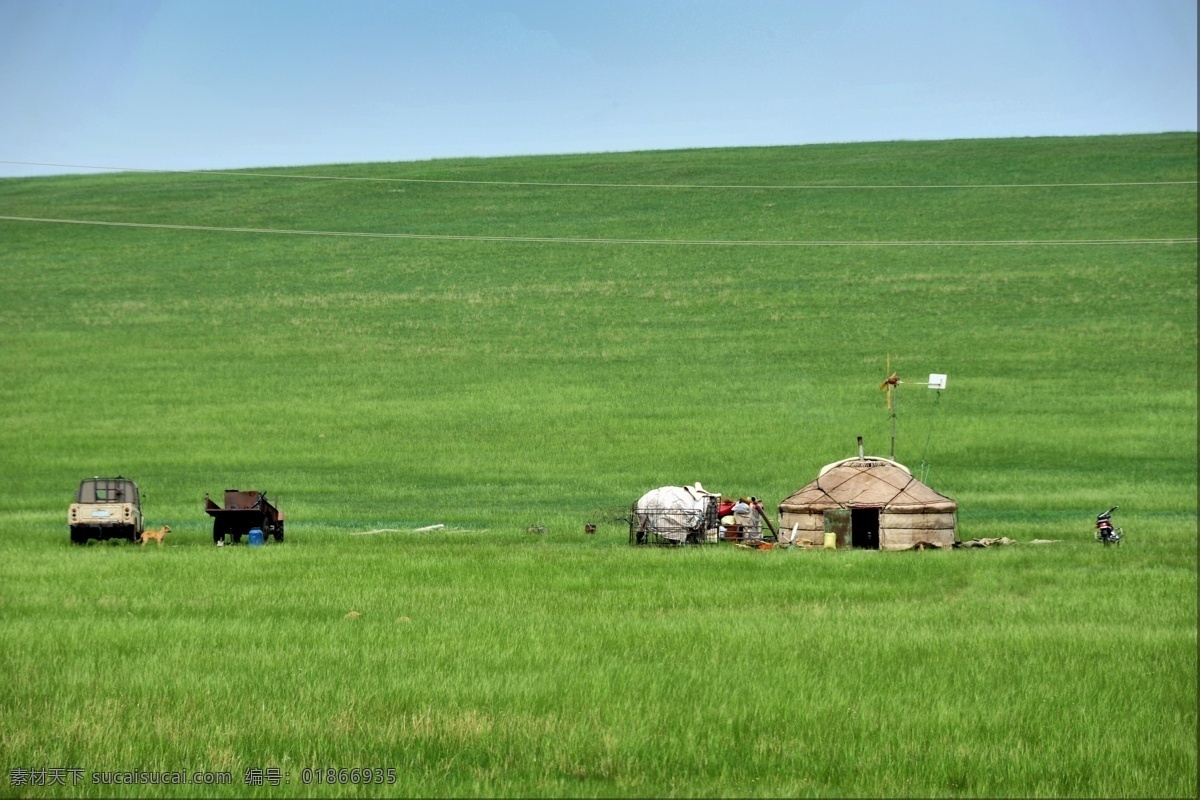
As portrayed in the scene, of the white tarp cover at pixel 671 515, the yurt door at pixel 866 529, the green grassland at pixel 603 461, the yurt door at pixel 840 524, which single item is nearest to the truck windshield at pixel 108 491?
the green grassland at pixel 603 461

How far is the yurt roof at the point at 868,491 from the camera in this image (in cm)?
3356

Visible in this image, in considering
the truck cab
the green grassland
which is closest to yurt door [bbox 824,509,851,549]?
the green grassland

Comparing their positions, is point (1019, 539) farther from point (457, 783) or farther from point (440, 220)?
point (440, 220)

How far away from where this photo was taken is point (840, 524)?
34000mm

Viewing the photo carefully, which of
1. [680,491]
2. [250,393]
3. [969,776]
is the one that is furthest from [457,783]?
[250,393]

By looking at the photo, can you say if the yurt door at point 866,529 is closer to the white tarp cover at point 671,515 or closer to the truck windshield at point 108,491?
the white tarp cover at point 671,515

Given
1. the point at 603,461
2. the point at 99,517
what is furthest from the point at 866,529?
the point at 603,461

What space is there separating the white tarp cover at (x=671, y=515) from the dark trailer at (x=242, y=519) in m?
8.96

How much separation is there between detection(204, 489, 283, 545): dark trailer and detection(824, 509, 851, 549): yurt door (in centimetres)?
1335

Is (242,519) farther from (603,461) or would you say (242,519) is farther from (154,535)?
(603,461)

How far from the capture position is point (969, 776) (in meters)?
12.6

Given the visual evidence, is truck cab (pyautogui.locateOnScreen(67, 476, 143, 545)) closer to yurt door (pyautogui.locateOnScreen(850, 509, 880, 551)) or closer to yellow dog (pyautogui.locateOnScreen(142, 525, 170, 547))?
yellow dog (pyautogui.locateOnScreen(142, 525, 170, 547))

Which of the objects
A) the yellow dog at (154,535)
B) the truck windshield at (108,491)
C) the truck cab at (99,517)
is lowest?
the yellow dog at (154,535)

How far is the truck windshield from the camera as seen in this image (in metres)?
33.9
